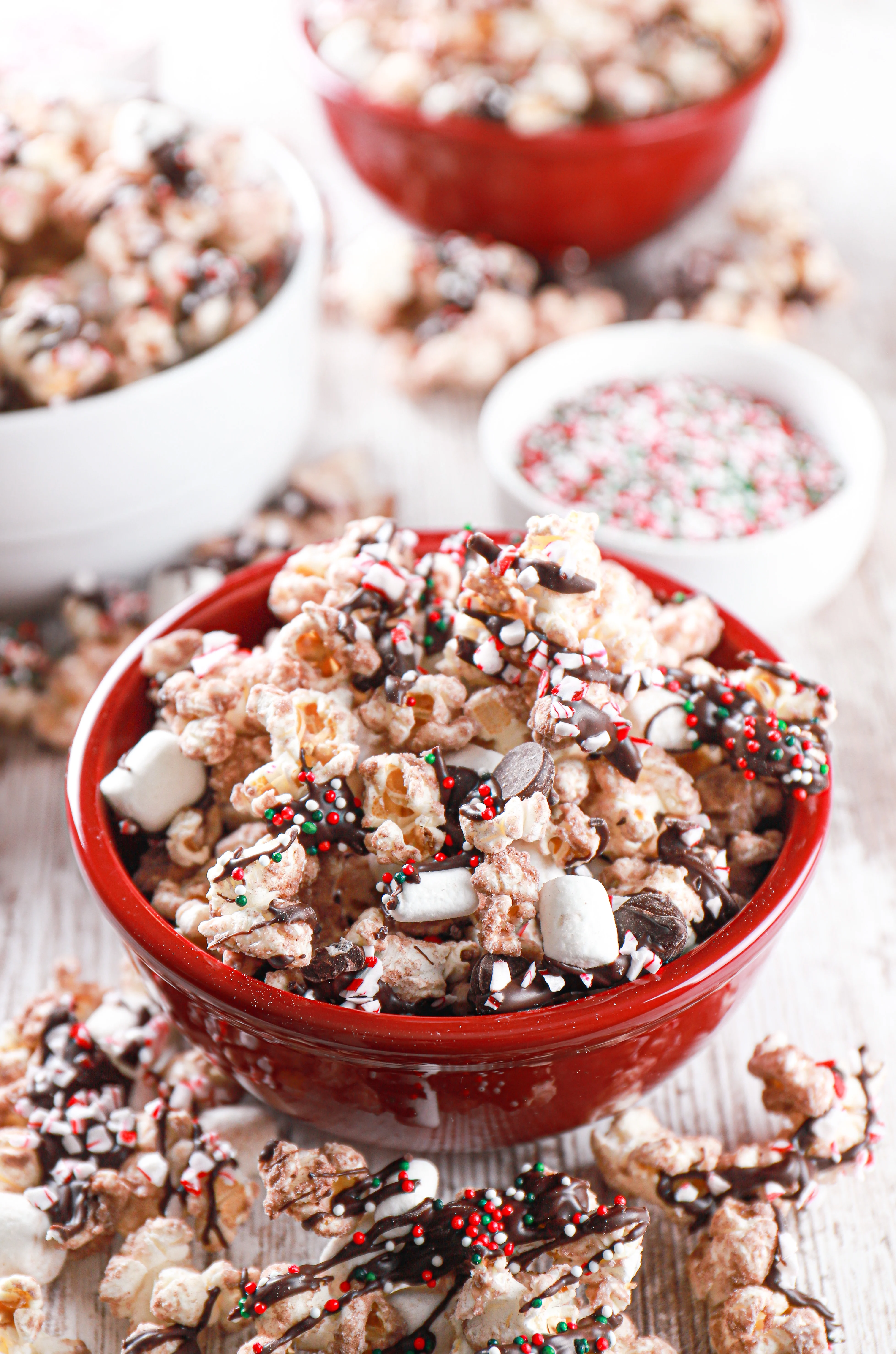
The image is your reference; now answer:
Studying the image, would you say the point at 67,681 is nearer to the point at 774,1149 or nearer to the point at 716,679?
the point at 716,679

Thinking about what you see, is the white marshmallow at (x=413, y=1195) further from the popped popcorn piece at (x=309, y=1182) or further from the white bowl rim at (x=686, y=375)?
the white bowl rim at (x=686, y=375)

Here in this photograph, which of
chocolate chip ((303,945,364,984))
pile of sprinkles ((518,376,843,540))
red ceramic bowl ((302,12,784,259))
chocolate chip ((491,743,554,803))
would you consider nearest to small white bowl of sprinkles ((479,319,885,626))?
pile of sprinkles ((518,376,843,540))

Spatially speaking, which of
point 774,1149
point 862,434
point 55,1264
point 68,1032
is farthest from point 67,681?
point 862,434

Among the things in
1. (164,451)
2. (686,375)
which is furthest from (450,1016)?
(686,375)

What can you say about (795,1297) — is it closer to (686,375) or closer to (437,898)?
(437,898)

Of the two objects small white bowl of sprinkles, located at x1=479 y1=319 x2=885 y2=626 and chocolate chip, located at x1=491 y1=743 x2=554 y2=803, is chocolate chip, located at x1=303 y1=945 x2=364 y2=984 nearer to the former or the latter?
chocolate chip, located at x1=491 y1=743 x2=554 y2=803

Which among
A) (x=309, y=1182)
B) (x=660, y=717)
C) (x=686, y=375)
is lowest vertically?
(x=309, y=1182)
